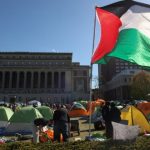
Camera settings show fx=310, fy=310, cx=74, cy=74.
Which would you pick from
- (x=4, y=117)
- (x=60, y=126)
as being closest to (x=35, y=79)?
(x=4, y=117)

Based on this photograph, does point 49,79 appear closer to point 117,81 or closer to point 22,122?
point 117,81

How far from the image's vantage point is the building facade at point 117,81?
364 feet

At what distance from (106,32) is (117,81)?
11314cm

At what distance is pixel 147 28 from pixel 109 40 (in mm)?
1443

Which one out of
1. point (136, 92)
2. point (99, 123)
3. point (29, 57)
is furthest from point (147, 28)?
point (29, 57)

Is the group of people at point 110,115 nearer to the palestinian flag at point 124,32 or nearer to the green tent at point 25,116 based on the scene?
the palestinian flag at point 124,32

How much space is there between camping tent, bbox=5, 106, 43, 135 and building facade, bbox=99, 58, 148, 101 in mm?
56280

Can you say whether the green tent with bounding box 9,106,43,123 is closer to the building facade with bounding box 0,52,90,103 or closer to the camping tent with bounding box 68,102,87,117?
the camping tent with bounding box 68,102,87,117

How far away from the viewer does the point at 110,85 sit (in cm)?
14062

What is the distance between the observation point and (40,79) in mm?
120125

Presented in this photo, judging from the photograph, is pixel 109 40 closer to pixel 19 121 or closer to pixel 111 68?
pixel 19 121

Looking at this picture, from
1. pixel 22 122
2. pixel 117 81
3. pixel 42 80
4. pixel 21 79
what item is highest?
pixel 21 79

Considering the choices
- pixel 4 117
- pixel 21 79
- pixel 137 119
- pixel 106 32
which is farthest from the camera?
pixel 21 79

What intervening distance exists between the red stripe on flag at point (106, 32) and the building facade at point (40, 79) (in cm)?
10305
